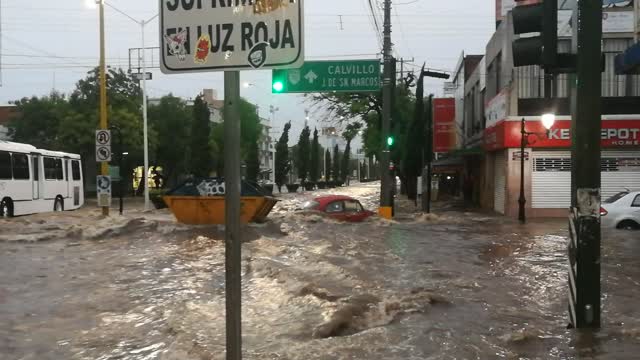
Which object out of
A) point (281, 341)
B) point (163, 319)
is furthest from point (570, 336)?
point (163, 319)

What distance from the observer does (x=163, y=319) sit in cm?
857

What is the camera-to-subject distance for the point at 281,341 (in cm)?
738

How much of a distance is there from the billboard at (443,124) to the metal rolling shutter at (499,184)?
15.1 metres

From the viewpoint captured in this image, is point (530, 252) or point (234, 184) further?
point (530, 252)

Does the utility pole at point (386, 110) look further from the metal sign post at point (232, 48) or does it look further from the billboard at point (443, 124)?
the billboard at point (443, 124)

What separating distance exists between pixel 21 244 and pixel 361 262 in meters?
8.78

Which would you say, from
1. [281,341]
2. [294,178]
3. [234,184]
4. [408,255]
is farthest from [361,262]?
[294,178]

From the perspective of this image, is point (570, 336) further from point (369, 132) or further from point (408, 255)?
point (369, 132)

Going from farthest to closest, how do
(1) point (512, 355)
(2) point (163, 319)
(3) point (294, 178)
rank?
(3) point (294, 178) → (2) point (163, 319) → (1) point (512, 355)

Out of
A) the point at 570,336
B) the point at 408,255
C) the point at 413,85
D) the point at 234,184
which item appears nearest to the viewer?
the point at 234,184

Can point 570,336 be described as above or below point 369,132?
below

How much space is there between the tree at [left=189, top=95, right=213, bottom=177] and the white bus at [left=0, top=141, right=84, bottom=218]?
1629 centimetres

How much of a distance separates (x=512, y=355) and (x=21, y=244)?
13.8 metres

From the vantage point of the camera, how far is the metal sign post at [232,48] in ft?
10.8
